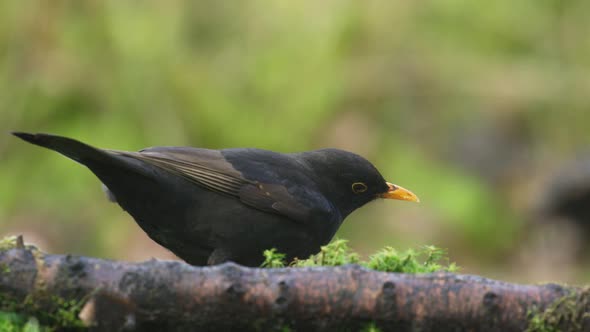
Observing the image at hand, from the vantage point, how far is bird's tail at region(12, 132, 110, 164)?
3.41 meters

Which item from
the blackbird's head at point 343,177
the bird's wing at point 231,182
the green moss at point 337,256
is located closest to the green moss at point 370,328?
the green moss at point 337,256

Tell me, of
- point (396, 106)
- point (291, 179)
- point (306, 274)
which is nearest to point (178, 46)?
point (396, 106)

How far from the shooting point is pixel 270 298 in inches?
115

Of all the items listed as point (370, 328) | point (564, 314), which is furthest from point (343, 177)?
point (564, 314)

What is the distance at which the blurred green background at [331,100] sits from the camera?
10477 mm

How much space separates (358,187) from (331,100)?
19.5 ft

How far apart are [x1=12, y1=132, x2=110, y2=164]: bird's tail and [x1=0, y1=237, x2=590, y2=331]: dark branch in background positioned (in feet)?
1.91

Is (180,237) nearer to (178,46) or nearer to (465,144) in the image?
(178,46)

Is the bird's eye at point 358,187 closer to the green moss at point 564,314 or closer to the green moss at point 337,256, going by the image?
the green moss at point 337,256

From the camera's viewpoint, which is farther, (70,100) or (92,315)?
(70,100)

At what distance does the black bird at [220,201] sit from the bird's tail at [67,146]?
0.13 feet

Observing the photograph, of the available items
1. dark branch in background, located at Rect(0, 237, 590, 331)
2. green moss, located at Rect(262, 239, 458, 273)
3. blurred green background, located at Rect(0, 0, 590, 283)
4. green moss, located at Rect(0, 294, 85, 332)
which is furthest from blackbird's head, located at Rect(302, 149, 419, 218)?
blurred green background, located at Rect(0, 0, 590, 283)

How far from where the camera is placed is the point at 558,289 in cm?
295

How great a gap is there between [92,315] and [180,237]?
1.76 metres
